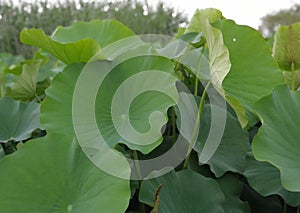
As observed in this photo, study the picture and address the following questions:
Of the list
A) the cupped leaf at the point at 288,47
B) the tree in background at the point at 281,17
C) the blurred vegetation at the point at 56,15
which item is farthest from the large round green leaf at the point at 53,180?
the tree in background at the point at 281,17

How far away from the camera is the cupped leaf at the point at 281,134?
0.51 metres

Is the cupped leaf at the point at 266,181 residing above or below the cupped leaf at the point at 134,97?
below

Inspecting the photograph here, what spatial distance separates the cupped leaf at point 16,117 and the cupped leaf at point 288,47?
40cm

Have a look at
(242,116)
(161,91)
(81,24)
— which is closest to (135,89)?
(161,91)

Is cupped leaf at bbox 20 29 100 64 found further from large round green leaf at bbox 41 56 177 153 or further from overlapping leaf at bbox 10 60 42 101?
overlapping leaf at bbox 10 60 42 101

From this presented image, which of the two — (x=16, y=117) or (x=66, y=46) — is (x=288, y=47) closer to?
(x=66, y=46)

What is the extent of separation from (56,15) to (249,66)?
5.43 meters

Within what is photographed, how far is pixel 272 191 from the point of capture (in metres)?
0.55

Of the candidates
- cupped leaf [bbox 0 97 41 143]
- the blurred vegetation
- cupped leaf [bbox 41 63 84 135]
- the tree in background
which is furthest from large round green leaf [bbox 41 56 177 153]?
the tree in background

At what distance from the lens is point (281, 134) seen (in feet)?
1.76

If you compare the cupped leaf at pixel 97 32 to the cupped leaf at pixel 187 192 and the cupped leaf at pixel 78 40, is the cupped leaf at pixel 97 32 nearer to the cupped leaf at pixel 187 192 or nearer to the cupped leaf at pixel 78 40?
the cupped leaf at pixel 78 40

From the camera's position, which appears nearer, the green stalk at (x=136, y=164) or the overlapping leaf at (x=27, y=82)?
the green stalk at (x=136, y=164)

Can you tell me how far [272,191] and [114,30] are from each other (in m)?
0.38

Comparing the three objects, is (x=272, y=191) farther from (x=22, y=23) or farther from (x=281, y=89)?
(x=22, y=23)
